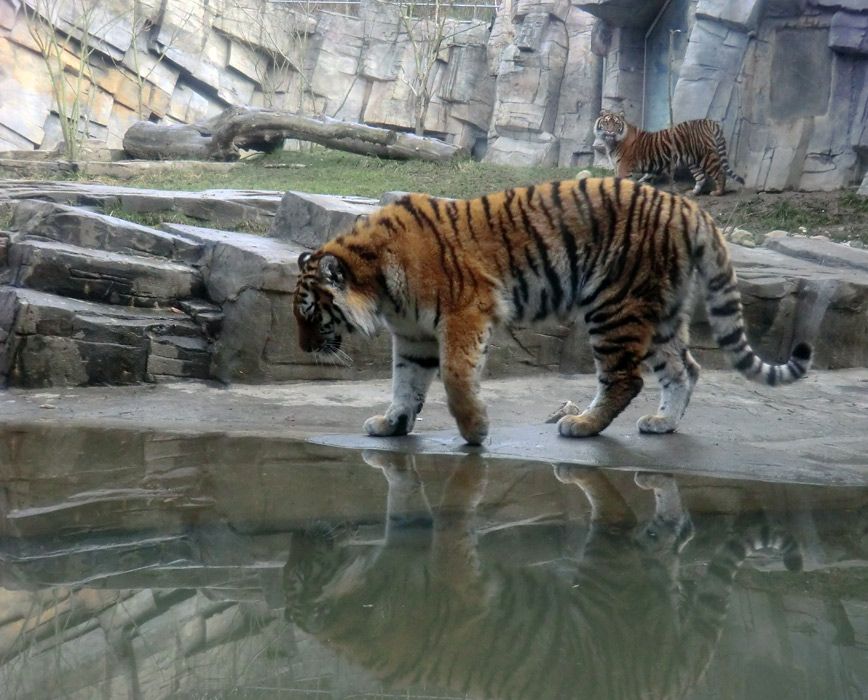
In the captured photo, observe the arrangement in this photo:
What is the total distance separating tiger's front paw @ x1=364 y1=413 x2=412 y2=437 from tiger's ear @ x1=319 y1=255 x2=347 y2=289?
71cm

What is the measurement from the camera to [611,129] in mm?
12016

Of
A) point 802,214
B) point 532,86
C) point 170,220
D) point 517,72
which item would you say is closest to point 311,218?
point 170,220

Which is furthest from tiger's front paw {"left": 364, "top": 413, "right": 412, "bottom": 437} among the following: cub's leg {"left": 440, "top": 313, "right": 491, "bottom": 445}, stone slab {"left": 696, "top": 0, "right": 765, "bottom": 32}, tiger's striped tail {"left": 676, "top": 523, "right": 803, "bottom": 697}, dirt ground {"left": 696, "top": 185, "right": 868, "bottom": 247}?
stone slab {"left": 696, "top": 0, "right": 765, "bottom": 32}

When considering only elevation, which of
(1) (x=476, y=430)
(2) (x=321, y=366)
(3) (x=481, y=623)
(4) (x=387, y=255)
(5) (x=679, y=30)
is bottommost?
(2) (x=321, y=366)

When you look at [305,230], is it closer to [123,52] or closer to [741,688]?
[741,688]

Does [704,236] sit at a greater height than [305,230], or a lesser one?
greater

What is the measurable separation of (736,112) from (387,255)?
9.34 meters

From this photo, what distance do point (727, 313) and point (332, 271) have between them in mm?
1964

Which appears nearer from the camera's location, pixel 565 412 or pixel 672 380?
pixel 672 380

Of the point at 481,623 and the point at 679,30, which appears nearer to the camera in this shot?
the point at 481,623

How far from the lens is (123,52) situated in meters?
22.5

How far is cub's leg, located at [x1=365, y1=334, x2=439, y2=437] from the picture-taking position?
466cm

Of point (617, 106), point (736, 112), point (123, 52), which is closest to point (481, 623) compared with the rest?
point (736, 112)

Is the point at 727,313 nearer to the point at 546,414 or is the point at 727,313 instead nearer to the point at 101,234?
the point at 546,414
